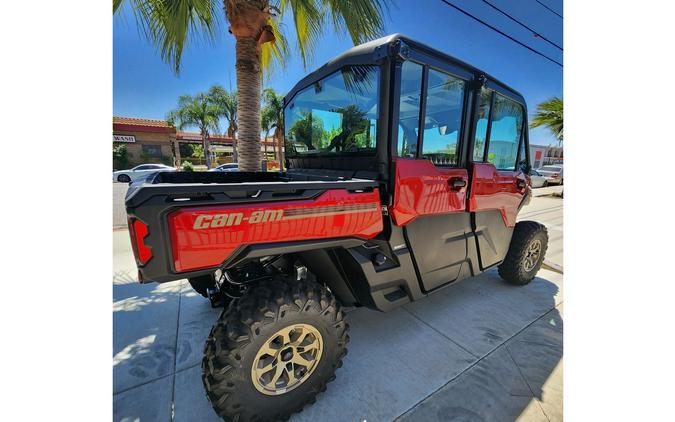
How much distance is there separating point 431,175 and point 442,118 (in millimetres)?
575

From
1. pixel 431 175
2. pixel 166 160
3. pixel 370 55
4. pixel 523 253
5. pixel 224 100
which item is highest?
pixel 224 100

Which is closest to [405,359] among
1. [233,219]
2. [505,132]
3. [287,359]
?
[287,359]

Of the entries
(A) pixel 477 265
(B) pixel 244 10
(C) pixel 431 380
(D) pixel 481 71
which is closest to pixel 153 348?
(C) pixel 431 380

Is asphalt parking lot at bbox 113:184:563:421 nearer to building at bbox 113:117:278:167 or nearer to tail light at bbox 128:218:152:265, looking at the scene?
tail light at bbox 128:218:152:265

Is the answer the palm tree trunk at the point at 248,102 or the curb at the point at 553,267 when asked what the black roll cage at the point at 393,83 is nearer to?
the palm tree trunk at the point at 248,102

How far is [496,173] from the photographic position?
2.81 m

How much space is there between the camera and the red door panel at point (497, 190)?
2.59m

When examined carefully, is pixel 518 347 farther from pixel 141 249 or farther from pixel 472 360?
pixel 141 249

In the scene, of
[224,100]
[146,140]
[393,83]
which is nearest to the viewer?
[393,83]

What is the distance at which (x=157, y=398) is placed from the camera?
187cm

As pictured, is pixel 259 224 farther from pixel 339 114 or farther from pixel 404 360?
pixel 404 360

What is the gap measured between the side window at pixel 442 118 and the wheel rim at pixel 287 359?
164 cm

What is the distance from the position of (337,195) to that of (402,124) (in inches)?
31.8

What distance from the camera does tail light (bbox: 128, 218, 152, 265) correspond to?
4.10ft
